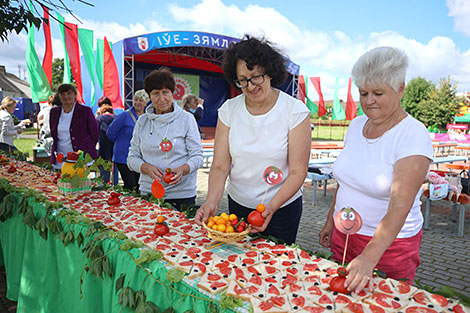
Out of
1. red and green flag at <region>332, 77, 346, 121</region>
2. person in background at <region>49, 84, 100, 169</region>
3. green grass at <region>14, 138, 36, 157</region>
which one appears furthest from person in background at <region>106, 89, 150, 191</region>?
red and green flag at <region>332, 77, 346, 121</region>

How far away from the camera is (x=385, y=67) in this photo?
1276 mm

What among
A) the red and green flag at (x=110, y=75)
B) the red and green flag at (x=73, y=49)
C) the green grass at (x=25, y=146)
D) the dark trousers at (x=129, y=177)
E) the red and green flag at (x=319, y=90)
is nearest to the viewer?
the dark trousers at (x=129, y=177)

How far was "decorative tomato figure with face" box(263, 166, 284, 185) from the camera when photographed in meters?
1.58

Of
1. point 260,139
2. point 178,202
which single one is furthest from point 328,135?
point 260,139

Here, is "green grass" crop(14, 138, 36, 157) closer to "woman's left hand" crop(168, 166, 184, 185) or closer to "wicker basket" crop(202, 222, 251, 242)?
"woman's left hand" crop(168, 166, 184, 185)

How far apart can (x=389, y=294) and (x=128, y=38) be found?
1170cm

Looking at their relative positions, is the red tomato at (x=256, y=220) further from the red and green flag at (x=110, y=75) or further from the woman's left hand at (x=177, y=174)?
the red and green flag at (x=110, y=75)

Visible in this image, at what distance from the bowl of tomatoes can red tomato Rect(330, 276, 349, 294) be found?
0.44m

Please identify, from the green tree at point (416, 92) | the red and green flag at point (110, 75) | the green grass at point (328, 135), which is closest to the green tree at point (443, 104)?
the green tree at point (416, 92)

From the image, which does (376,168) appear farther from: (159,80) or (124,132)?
(124,132)

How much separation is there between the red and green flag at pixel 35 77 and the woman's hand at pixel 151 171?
578cm

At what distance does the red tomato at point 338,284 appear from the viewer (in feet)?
3.67

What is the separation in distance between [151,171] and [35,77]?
6.14 m

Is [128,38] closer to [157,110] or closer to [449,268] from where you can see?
[157,110]
